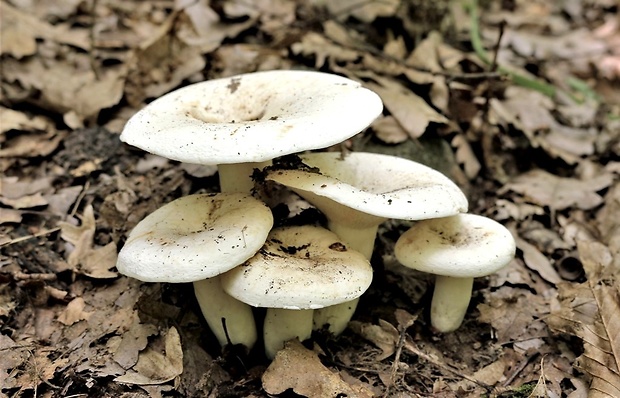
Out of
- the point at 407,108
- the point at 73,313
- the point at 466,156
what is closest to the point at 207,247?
the point at 73,313

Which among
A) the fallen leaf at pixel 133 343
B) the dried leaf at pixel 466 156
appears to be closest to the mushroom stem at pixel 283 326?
the fallen leaf at pixel 133 343

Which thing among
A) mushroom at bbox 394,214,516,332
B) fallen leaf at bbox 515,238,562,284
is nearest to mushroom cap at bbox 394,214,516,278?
mushroom at bbox 394,214,516,332

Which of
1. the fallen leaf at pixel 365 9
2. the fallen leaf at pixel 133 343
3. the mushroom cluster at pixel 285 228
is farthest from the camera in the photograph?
the fallen leaf at pixel 365 9

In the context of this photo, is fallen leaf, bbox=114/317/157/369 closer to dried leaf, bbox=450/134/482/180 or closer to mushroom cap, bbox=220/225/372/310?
mushroom cap, bbox=220/225/372/310

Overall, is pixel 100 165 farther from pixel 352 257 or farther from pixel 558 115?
pixel 558 115

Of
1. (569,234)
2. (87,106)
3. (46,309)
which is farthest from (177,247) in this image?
(569,234)

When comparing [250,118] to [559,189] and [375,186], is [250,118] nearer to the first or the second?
[375,186]

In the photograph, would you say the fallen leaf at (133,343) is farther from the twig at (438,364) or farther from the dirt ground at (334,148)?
the twig at (438,364)
